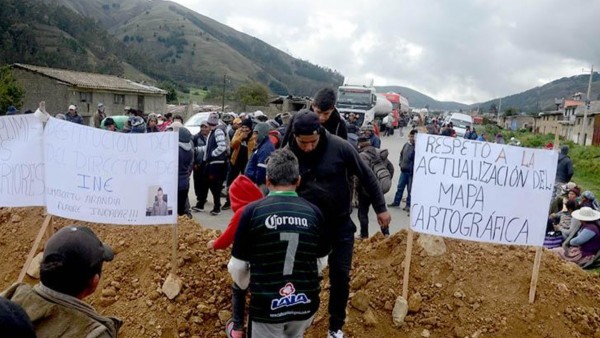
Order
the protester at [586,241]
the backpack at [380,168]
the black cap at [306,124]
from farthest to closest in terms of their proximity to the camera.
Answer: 1. the backpack at [380,168]
2. the protester at [586,241]
3. the black cap at [306,124]

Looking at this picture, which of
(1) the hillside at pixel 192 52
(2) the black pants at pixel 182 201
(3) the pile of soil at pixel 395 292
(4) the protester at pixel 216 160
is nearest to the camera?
(3) the pile of soil at pixel 395 292

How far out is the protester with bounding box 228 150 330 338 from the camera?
253 cm

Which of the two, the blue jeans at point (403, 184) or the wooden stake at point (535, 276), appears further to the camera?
the blue jeans at point (403, 184)

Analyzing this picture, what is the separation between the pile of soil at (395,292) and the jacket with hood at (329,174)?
3.93ft

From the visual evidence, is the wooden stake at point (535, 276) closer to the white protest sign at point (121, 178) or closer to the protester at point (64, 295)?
the white protest sign at point (121, 178)

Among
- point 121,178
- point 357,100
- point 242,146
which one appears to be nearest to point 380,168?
point 242,146

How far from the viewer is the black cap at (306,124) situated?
3.07 metres

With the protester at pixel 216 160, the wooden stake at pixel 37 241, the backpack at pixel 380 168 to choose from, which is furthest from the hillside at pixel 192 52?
the wooden stake at pixel 37 241

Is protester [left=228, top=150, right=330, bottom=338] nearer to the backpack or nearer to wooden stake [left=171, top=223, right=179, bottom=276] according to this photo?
wooden stake [left=171, top=223, right=179, bottom=276]

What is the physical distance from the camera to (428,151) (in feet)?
13.5

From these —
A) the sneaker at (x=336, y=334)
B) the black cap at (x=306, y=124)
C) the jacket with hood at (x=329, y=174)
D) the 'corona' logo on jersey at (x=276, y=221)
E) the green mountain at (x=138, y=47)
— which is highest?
the green mountain at (x=138, y=47)

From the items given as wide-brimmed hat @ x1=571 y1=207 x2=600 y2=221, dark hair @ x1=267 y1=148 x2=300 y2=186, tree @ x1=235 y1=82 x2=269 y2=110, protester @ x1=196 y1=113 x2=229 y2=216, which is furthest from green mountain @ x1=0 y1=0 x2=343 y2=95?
dark hair @ x1=267 y1=148 x2=300 y2=186

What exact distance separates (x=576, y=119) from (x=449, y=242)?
60.0 meters

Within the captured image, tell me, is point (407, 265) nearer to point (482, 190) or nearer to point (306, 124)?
point (482, 190)
